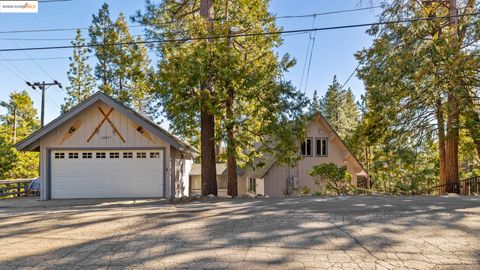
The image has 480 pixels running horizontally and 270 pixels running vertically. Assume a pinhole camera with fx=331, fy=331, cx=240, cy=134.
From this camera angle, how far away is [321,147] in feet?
71.9

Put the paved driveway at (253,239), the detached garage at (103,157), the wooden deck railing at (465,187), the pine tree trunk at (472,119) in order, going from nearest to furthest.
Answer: the paved driveway at (253,239)
the pine tree trunk at (472,119)
the detached garage at (103,157)
the wooden deck railing at (465,187)

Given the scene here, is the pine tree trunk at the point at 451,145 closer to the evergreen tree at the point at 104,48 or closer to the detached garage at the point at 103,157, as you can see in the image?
the detached garage at the point at 103,157

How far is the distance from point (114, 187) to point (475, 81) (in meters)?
16.0

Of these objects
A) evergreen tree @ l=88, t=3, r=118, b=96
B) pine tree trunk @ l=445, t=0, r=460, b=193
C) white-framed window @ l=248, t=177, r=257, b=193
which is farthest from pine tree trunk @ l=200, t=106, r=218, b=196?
evergreen tree @ l=88, t=3, r=118, b=96

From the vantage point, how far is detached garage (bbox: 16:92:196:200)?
1404cm

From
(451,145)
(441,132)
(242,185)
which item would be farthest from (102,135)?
(451,145)

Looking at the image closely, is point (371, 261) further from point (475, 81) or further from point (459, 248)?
point (475, 81)

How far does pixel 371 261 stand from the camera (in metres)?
4.89

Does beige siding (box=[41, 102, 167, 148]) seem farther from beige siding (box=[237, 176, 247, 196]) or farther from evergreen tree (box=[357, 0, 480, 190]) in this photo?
beige siding (box=[237, 176, 247, 196])

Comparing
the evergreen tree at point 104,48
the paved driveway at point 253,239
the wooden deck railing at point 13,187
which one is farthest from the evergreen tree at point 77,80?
the paved driveway at point 253,239

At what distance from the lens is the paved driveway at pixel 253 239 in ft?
16.3

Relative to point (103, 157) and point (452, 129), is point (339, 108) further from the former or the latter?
point (103, 157)

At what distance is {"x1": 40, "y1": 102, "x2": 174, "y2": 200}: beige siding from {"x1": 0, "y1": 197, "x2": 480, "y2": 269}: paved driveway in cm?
573

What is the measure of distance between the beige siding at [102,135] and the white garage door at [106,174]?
0.30 m
